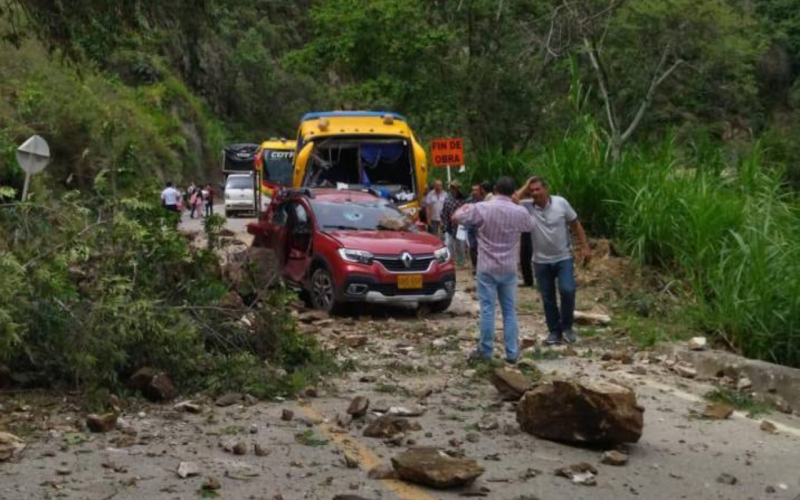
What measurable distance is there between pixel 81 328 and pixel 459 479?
3485 mm

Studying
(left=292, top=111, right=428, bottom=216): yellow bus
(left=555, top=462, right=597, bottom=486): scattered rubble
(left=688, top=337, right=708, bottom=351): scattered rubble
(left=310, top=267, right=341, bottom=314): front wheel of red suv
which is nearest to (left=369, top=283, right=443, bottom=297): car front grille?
(left=310, top=267, right=341, bottom=314): front wheel of red suv

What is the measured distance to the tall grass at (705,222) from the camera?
1111cm

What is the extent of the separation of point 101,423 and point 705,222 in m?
9.01

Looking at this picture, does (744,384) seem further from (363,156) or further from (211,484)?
(363,156)

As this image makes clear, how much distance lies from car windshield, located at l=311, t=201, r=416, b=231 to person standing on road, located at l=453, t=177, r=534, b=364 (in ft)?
15.2

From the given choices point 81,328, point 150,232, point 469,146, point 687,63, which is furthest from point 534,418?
point 687,63

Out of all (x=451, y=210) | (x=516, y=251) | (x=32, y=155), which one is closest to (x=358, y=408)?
(x=516, y=251)

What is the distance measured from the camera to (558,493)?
658 cm

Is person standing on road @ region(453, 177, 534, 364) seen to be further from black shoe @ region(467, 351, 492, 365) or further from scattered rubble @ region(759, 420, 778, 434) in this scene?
scattered rubble @ region(759, 420, 778, 434)

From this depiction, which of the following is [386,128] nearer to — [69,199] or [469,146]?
[469,146]

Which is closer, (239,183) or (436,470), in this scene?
(436,470)

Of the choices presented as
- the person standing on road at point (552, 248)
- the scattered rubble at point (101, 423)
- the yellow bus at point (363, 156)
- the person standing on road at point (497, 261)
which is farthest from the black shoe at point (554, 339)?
the yellow bus at point (363, 156)

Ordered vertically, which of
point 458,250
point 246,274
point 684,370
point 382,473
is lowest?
point 684,370

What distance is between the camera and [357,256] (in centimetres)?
1416
